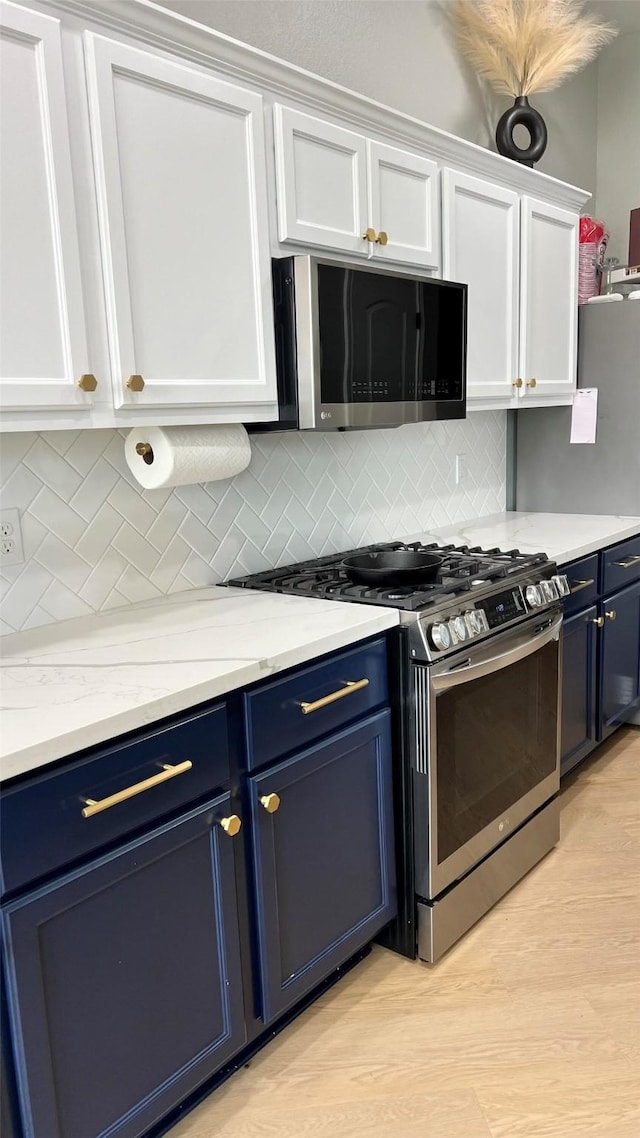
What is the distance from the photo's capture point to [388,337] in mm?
2201

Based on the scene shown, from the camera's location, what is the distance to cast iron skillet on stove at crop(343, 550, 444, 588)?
2148 mm

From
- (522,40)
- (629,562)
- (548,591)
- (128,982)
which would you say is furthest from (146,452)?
(522,40)

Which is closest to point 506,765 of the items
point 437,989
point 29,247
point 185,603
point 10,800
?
point 437,989

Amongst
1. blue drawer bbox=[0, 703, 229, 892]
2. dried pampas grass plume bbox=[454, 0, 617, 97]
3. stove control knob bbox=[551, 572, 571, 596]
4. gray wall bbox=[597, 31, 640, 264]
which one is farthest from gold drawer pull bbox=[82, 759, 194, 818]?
gray wall bbox=[597, 31, 640, 264]

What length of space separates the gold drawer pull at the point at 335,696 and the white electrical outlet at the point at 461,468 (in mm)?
1653

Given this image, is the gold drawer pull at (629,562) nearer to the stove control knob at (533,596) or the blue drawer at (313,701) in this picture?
the stove control knob at (533,596)

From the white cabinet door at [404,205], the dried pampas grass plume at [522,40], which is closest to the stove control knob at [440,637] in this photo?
the white cabinet door at [404,205]

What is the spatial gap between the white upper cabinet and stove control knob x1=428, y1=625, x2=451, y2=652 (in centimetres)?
101

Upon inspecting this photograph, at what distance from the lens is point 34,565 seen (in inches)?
73.0

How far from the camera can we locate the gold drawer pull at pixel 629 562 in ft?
10.2

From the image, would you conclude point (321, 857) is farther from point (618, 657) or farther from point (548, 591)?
point (618, 657)

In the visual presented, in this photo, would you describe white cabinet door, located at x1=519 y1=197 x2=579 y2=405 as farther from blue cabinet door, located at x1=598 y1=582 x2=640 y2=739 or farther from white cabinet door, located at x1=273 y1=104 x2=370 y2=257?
white cabinet door, located at x1=273 y1=104 x2=370 y2=257

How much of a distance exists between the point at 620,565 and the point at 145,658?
2108 mm

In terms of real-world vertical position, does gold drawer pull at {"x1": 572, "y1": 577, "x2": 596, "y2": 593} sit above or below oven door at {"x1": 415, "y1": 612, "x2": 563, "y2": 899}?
above
